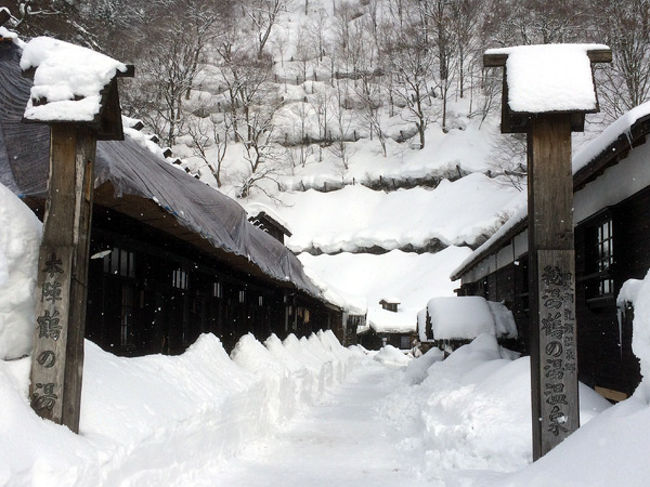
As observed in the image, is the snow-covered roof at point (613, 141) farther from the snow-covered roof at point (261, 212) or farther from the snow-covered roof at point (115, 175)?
the snow-covered roof at point (261, 212)

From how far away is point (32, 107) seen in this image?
510cm

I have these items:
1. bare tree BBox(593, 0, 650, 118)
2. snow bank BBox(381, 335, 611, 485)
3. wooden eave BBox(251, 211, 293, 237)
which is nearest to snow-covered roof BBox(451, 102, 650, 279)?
snow bank BBox(381, 335, 611, 485)

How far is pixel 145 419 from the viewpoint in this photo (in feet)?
18.0

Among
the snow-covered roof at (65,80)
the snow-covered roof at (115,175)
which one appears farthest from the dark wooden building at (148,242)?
the snow-covered roof at (65,80)

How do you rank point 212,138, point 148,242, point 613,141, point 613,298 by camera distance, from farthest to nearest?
point 212,138 < point 148,242 < point 613,298 < point 613,141

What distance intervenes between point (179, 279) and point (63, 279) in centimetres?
634

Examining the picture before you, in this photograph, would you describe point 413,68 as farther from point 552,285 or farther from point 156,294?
point 552,285

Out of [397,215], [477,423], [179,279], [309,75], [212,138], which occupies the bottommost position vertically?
[477,423]

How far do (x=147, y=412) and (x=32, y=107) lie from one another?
9.13 ft

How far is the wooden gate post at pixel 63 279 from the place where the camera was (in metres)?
4.68

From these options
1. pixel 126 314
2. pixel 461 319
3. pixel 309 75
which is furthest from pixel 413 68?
pixel 126 314

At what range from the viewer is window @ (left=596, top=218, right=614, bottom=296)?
8.73m

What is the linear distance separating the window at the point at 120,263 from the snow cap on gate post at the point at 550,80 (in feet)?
17.2

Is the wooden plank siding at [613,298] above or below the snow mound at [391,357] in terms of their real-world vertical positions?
above
